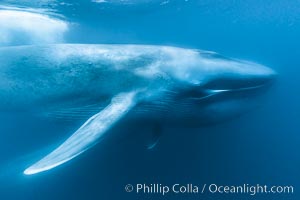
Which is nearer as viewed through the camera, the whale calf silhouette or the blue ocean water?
the whale calf silhouette

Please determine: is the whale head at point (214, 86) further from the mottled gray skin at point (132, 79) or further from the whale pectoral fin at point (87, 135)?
the whale pectoral fin at point (87, 135)

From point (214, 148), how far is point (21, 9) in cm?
1267

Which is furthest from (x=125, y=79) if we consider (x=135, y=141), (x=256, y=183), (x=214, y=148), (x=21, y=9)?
(x=21, y=9)

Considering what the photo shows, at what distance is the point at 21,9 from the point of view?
1698cm

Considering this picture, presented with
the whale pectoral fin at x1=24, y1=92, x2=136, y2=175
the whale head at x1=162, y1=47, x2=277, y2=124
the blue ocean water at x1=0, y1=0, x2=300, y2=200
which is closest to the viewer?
the whale pectoral fin at x1=24, y1=92, x2=136, y2=175

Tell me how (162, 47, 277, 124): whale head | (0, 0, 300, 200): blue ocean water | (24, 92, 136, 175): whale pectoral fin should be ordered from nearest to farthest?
(24, 92, 136, 175): whale pectoral fin → (162, 47, 277, 124): whale head → (0, 0, 300, 200): blue ocean water

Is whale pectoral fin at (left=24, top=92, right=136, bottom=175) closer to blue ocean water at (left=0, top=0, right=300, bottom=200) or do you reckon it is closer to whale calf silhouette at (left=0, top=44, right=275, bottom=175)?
whale calf silhouette at (left=0, top=44, right=275, bottom=175)

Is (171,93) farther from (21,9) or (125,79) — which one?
(21,9)

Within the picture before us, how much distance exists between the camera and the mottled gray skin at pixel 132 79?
645cm

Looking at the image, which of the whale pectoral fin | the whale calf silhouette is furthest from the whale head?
the whale pectoral fin

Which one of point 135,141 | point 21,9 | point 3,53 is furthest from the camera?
point 21,9

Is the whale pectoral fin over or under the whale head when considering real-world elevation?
under

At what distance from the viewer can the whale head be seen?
20.9ft

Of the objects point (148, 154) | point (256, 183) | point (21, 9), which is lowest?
point (256, 183)
